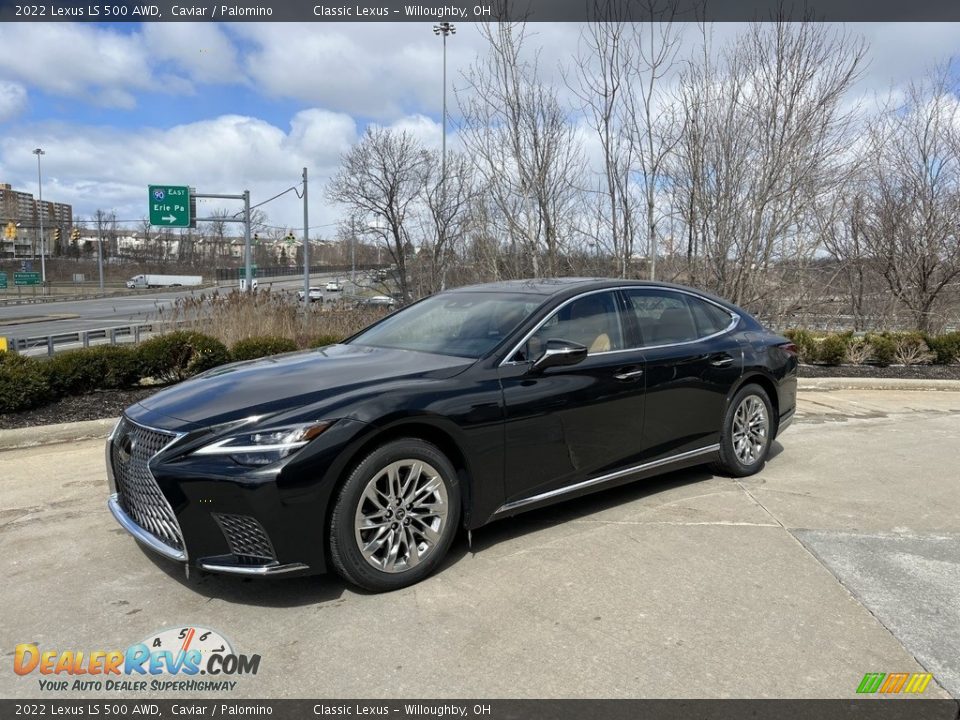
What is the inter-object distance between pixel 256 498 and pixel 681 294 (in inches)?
140

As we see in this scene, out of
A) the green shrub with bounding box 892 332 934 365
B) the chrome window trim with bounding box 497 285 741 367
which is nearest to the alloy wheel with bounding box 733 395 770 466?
the chrome window trim with bounding box 497 285 741 367

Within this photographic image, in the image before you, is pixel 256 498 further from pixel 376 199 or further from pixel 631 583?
pixel 376 199

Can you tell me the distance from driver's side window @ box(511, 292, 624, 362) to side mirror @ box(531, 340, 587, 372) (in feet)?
0.26

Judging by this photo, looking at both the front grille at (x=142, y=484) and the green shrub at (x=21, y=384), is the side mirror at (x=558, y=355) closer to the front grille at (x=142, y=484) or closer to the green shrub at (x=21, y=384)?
the front grille at (x=142, y=484)

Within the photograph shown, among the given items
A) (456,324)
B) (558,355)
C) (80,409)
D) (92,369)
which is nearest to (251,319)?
(92,369)

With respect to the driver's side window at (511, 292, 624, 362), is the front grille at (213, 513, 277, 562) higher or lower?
lower

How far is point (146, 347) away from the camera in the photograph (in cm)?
863

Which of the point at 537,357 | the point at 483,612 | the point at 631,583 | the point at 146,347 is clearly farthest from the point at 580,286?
the point at 146,347

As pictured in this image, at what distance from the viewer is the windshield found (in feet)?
13.9

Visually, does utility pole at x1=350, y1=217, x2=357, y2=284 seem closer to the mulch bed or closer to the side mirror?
the mulch bed

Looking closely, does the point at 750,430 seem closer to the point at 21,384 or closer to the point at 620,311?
the point at 620,311

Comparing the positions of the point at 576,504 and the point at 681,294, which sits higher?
the point at 681,294

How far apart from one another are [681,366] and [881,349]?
8781 mm

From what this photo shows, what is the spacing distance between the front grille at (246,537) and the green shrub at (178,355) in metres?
6.18
